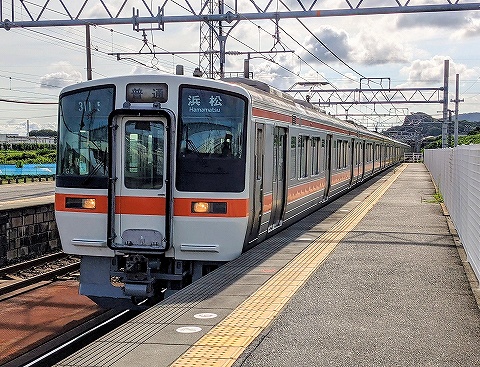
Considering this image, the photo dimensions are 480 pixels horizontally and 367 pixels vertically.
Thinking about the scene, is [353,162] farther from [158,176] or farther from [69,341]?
[69,341]

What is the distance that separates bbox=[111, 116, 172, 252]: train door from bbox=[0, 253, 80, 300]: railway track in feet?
11.2

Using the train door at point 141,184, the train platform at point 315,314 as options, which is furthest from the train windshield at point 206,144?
the train platform at point 315,314

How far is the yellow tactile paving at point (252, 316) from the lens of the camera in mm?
5176

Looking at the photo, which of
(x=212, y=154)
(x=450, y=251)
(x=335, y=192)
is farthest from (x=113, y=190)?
(x=335, y=192)

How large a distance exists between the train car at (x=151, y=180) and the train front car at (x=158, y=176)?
0.01m

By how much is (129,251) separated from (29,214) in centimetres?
752

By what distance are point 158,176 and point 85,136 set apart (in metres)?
1.07

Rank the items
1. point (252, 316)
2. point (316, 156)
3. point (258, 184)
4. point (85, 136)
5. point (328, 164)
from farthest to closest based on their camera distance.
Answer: point (328, 164) → point (316, 156) → point (258, 184) → point (85, 136) → point (252, 316)

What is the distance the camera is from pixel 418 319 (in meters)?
6.34

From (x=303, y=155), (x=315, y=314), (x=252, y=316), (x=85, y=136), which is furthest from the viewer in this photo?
(x=303, y=155)

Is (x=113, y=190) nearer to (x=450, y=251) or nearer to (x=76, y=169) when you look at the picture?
(x=76, y=169)

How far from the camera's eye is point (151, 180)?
8.60 m

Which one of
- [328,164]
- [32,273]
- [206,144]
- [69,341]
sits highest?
[206,144]

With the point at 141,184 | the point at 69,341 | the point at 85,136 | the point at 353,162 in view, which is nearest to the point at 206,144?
the point at 141,184
